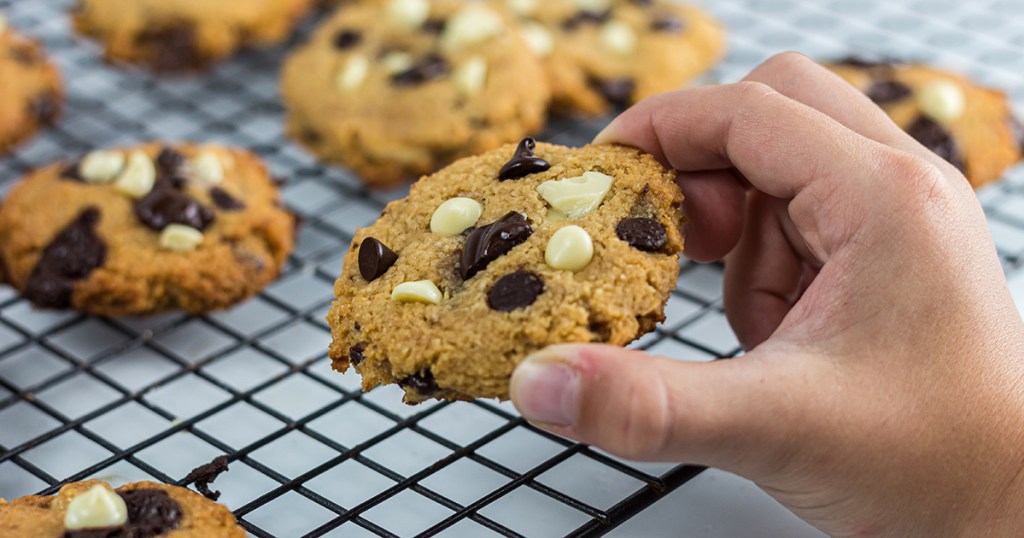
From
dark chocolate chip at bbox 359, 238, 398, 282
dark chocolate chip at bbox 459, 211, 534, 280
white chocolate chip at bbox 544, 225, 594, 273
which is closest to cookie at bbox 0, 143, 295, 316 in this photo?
dark chocolate chip at bbox 359, 238, 398, 282

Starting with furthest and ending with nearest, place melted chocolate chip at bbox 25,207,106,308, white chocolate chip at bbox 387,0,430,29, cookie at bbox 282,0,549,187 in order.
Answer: white chocolate chip at bbox 387,0,430,29, cookie at bbox 282,0,549,187, melted chocolate chip at bbox 25,207,106,308

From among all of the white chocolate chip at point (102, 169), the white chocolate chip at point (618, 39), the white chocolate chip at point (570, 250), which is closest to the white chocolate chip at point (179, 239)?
the white chocolate chip at point (102, 169)

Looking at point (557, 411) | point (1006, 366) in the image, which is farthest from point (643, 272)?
point (1006, 366)

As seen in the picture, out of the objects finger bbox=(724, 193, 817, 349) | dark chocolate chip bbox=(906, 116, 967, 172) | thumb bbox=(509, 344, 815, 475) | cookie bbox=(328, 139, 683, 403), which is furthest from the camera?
dark chocolate chip bbox=(906, 116, 967, 172)

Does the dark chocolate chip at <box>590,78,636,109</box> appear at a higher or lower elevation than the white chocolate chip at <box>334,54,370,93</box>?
lower

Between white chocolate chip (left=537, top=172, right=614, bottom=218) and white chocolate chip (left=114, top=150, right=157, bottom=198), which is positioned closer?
white chocolate chip (left=537, top=172, right=614, bottom=218)

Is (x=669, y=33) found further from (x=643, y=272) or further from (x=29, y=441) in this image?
(x=29, y=441)

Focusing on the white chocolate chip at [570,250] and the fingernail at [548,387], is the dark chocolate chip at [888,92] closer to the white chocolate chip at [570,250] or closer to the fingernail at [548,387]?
the white chocolate chip at [570,250]

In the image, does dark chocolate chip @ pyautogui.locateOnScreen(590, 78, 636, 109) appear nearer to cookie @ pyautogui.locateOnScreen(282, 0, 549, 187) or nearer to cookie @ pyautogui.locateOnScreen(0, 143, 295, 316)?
cookie @ pyautogui.locateOnScreen(282, 0, 549, 187)
